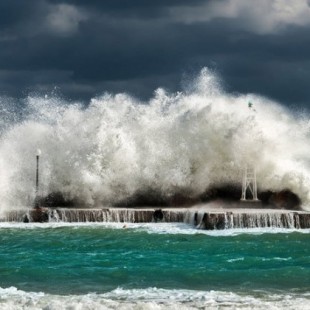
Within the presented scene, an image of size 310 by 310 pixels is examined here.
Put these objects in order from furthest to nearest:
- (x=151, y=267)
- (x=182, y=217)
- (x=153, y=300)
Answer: (x=182, y=217) → (x=151, y=267) → (x=153, y=300)

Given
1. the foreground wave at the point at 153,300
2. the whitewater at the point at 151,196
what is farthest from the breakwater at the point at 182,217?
the foreground wave at the point at 153,300

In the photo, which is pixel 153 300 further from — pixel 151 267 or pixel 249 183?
pixel 249 183

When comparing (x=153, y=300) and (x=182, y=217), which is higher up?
(x=182, y=217)

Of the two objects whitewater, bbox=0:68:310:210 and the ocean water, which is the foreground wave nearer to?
the ocean water

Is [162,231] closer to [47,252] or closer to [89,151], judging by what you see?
[47,252]

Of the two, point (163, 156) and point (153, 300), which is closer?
point (153, 300)

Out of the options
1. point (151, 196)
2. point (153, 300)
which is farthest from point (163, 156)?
point (153, 300)

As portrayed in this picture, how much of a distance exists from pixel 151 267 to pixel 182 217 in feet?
22.1

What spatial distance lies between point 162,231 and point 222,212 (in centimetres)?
168

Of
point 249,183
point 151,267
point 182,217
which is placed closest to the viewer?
point 151,267

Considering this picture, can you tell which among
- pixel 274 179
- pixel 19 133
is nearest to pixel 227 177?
pixel 274 179

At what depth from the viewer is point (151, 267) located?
544 inches

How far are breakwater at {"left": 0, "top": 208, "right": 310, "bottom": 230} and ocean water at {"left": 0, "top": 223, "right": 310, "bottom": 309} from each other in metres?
0.37

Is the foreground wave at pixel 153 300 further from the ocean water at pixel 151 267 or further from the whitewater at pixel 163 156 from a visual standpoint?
the whitewater at pixel 163 156
